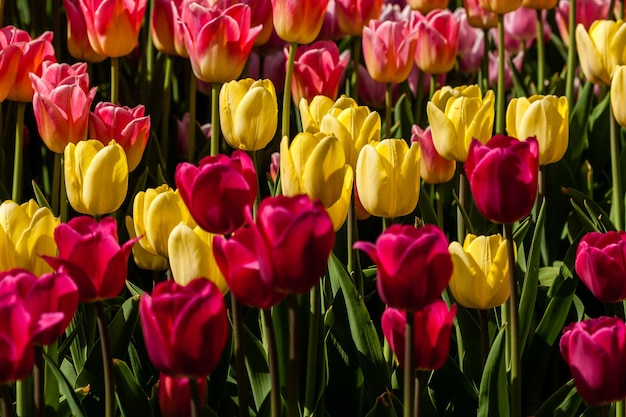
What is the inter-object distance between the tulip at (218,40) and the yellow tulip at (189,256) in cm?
73

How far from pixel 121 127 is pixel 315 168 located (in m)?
0.67

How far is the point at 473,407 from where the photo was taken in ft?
5.65

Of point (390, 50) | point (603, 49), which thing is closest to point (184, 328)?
point (390, 50)

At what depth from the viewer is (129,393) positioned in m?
1.53

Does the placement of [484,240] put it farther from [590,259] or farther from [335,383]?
[335,383]

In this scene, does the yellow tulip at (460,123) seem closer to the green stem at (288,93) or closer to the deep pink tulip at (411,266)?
the green stem at (288,93)

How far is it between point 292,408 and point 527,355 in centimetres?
66

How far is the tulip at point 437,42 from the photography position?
8.61 ft

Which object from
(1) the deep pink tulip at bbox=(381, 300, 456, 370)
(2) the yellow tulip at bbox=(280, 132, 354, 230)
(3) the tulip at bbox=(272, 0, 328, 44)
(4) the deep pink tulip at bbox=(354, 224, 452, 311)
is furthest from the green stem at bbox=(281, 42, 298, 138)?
(4) the deep pink tulip at bbox=(354, 224, 452, 311)

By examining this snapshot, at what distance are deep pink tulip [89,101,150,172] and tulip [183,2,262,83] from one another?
17 cm

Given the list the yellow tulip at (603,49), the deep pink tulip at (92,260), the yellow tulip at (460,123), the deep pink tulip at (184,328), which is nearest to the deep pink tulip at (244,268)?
the deep pink tulip at (184,328)

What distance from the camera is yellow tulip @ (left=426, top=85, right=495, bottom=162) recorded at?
6.35 ft

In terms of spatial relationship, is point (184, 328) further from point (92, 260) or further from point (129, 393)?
point (129, 393)

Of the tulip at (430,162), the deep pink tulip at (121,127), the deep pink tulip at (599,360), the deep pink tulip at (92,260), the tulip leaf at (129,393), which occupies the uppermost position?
the deep pink tulip at (121,127)
